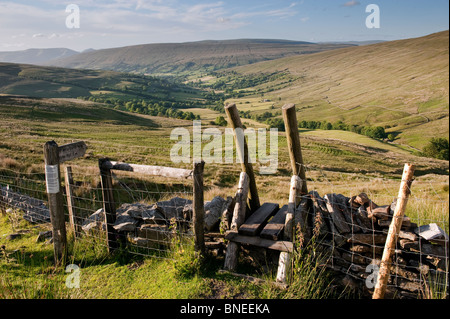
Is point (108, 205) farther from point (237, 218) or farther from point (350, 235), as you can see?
point (350, 235)

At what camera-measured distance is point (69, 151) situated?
18.7ft

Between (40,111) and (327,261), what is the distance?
66.0m

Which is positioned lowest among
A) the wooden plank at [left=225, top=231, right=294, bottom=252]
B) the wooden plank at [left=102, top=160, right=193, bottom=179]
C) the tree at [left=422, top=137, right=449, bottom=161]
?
the tree at [left=422, top=137, right=449, bottom=161]

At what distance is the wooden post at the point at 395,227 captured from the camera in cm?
412

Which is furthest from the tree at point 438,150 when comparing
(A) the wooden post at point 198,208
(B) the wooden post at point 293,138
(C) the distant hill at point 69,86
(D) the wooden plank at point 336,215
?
(C) the distant hill at point 69,86

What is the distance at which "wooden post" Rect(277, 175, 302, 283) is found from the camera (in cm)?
473

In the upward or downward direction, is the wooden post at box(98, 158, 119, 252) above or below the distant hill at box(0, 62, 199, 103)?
below

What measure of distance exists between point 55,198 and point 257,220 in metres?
3.82

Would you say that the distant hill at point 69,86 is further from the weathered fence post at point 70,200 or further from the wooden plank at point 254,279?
the wooden plank at point 254,279

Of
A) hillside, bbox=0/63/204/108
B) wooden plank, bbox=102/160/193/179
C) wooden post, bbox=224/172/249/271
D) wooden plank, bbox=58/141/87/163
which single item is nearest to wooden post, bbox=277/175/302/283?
wooden post, bbox=224/172/249/271

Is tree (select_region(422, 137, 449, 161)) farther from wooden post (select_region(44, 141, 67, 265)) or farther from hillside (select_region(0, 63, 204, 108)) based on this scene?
hillside (select_region(0, 63, 204, 108))

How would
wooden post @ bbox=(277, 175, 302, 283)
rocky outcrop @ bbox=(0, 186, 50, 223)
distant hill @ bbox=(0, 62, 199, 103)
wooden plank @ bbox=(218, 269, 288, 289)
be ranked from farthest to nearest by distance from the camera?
distant hill @ bbox=(0, 62, 199, 103)
rocky outcrop @ bbox=(0, 186, 50, 223)
wooden post @ bbox=(277, 175, 302, 283)
wooden plank @ bbox=(218, 269, 288, 289)

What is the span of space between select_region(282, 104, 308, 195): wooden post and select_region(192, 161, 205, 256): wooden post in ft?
5.57

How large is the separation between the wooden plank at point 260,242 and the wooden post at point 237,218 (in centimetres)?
10
